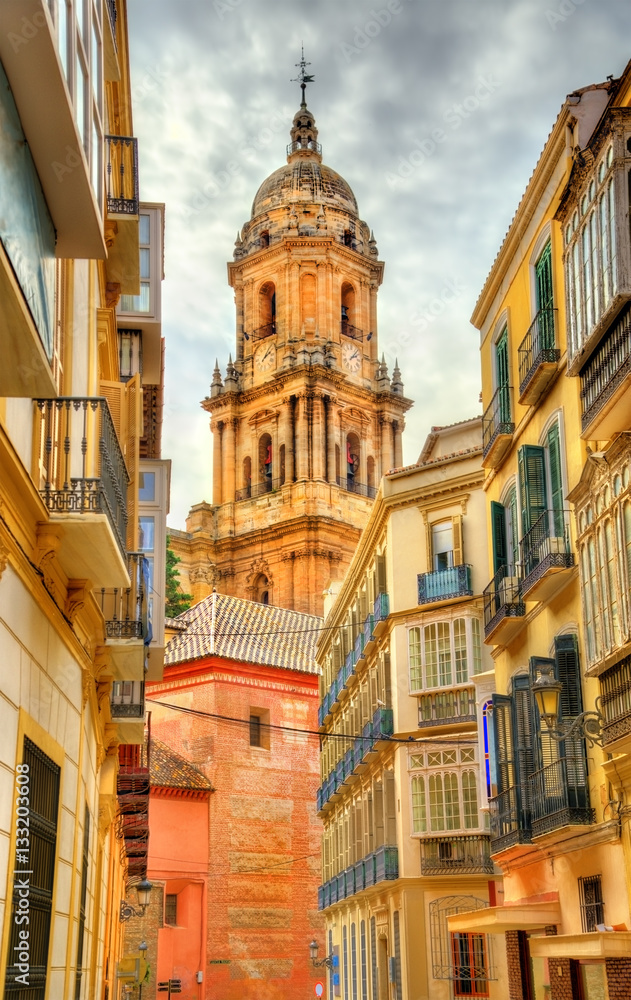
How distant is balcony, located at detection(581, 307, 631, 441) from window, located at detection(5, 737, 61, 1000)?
22.5 feet

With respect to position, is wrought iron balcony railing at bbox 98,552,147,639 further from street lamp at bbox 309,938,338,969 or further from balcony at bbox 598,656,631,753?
street lamp at bbox 309,938,338,969

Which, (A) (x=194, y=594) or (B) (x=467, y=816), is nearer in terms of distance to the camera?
(B) (x=467, y=816)

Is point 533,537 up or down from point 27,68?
up

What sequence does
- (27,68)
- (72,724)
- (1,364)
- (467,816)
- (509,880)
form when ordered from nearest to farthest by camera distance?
(27,68)
(1,364)
(72,724)
(509,880)
(467,816)

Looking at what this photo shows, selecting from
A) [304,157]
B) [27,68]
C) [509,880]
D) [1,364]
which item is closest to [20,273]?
[1,364]

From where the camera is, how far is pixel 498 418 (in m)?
21.3

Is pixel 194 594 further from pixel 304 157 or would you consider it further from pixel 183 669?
pixel 304 157

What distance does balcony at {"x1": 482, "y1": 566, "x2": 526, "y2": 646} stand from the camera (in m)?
19.2

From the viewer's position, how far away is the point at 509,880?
2064 cm

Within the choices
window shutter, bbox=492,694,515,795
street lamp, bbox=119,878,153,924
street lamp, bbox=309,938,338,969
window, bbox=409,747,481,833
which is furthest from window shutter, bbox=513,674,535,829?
street lamp, bbox=309,938,338,969

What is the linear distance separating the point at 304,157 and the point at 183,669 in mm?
43710

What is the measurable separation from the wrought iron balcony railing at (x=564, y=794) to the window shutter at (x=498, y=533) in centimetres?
456

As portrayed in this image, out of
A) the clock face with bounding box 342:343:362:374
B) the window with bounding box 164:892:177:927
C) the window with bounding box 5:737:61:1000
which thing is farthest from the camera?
the clock face with bounding box 342:343:362:374

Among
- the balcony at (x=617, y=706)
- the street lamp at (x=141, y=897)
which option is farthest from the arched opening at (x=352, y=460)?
the balcony at (x=617, y=706)
